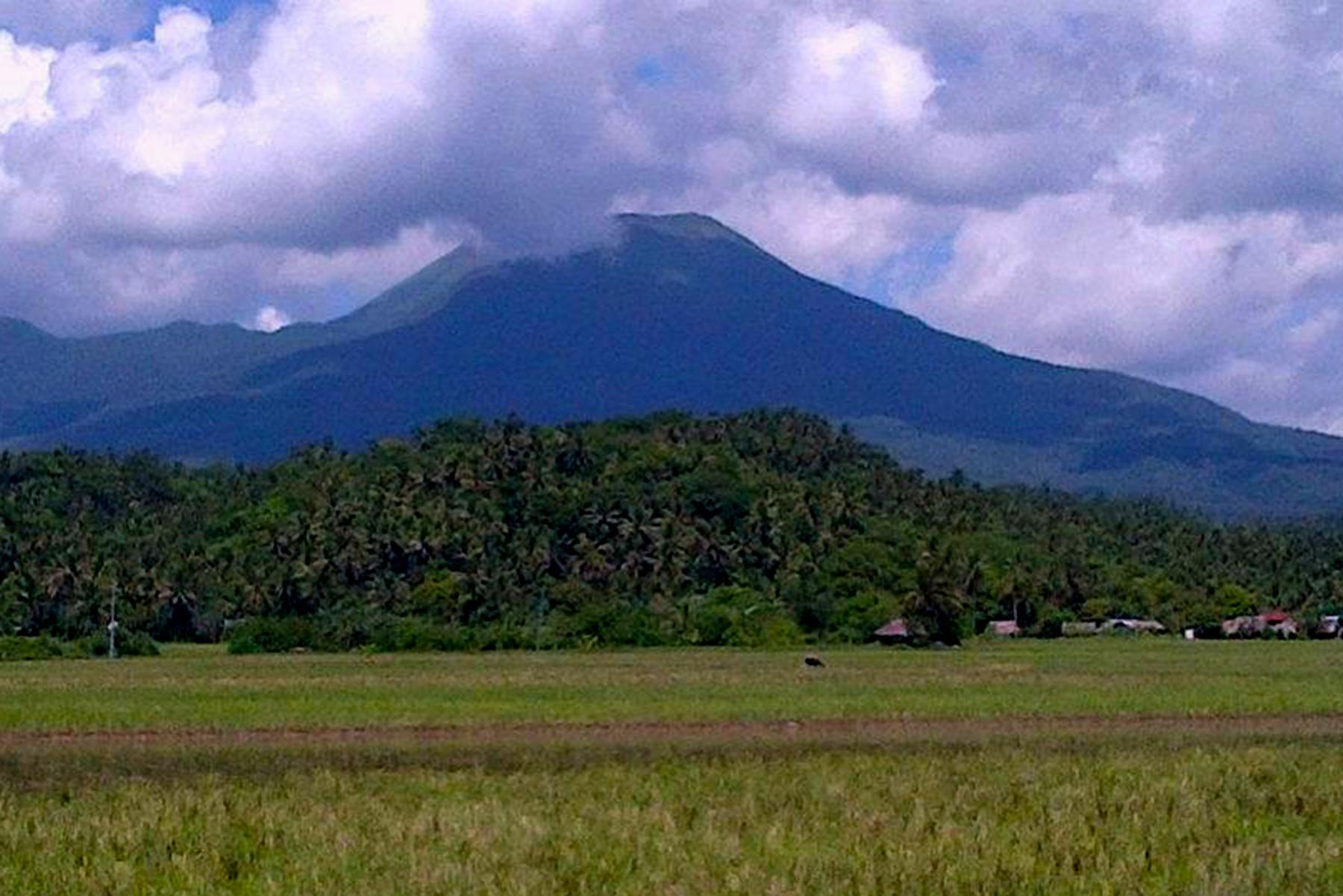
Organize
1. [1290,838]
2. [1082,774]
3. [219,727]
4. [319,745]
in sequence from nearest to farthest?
[1290,838] < [1082,774] < [319,745] < [219,727]

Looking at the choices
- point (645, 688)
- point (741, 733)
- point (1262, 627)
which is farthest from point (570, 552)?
point (741, 733)

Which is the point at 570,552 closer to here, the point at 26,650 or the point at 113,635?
the point at 113,635

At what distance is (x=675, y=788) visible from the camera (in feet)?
82.4

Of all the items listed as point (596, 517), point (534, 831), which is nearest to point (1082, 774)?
point (534, 831)

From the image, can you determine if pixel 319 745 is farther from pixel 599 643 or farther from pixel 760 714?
pixel 599 643

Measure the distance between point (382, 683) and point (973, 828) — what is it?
36934 millimetres

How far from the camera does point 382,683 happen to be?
5544 cm

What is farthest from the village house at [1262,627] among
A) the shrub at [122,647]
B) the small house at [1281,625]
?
the shrub at [122,647]

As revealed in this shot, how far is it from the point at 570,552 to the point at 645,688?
56.7 metres

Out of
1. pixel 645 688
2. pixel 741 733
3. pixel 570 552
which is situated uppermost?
pixel 570 552

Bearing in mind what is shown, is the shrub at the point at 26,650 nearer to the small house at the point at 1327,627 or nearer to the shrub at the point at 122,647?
the shrub at the point at 122,647

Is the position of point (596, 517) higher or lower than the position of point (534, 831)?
higher

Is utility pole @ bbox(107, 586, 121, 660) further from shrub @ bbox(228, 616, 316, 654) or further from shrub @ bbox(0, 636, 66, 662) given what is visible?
shrub @ bbox(228, 616, 316, 654)

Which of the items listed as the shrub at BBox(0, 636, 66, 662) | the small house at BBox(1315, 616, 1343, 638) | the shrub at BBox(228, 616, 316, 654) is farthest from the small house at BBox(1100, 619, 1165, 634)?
the shrub at BBox(0, 636, 66, 662)
